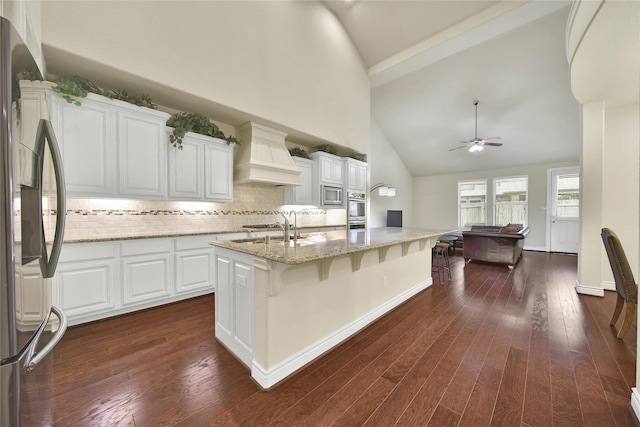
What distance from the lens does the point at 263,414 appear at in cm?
142

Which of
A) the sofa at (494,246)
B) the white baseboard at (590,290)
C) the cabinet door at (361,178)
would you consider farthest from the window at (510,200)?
the cabinet door at (361,178)

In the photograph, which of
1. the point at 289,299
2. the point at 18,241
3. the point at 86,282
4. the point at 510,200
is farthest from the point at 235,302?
the point at 510,200

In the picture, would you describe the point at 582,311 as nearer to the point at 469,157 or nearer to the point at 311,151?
the point at 311,151

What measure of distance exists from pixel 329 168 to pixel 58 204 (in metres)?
4.34

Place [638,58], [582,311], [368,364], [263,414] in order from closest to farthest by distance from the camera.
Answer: [263,414] → [368,364] → [638,58] → [582,311]

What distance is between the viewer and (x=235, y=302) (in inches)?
77.6

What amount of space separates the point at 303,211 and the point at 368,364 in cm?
377

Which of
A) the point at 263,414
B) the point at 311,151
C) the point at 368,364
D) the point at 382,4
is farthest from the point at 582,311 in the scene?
the point at 382,4

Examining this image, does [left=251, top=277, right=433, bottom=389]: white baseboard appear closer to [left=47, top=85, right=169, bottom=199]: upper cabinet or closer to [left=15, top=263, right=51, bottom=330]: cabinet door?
[left=15, top=263, right=51, bottom=330]: cabinet door

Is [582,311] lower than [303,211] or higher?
→ lower

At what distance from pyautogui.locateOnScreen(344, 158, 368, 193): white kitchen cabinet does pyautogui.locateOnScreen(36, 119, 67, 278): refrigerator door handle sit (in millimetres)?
4707

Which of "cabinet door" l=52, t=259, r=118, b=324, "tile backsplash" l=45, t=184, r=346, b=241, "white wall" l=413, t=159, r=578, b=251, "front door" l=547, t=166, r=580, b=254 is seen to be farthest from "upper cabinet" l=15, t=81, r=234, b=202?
"front door" l=547, t=166, r=580, b=254

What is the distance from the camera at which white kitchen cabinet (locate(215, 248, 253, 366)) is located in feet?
5.95

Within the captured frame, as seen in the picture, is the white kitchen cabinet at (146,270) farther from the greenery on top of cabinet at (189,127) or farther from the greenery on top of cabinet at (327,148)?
the greenery on top of cabinet at (327,148)
